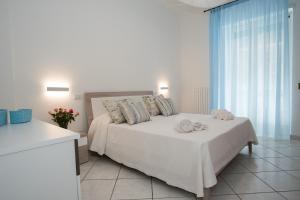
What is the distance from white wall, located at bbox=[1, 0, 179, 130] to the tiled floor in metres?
1.09

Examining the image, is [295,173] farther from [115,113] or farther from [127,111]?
[115,113]

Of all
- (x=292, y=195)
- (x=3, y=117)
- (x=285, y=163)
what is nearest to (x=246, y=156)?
(x=285, y=163)

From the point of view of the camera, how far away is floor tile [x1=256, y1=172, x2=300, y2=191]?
194cm

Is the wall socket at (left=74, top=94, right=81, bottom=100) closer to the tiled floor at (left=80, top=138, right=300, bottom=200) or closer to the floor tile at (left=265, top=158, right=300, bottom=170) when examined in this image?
the tiled floor at (left=80, top=138, right=300, bottom=200)

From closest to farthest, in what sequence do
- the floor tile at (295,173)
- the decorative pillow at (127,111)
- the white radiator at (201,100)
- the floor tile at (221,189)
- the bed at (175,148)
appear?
the bed at (175,148) < the floor tile at (221,189) < the floor tile at (295,173) < the decorative pillow at (127,111) < the white radiator at (201,100)

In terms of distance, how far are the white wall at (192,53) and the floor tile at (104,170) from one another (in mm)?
2963

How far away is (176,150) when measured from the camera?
1.83 meters

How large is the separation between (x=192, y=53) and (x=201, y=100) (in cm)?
135

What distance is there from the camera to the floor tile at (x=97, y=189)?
1879 mm

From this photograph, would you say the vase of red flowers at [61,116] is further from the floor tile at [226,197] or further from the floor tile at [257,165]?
the floor tile at [257,165]

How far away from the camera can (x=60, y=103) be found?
2.78 m

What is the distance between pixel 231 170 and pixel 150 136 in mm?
1244

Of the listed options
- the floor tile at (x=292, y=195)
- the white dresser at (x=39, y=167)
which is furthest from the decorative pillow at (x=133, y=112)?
the floor tile at (x=292, y=195)

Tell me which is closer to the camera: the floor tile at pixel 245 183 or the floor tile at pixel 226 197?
the floor tile at pixel 226 197
